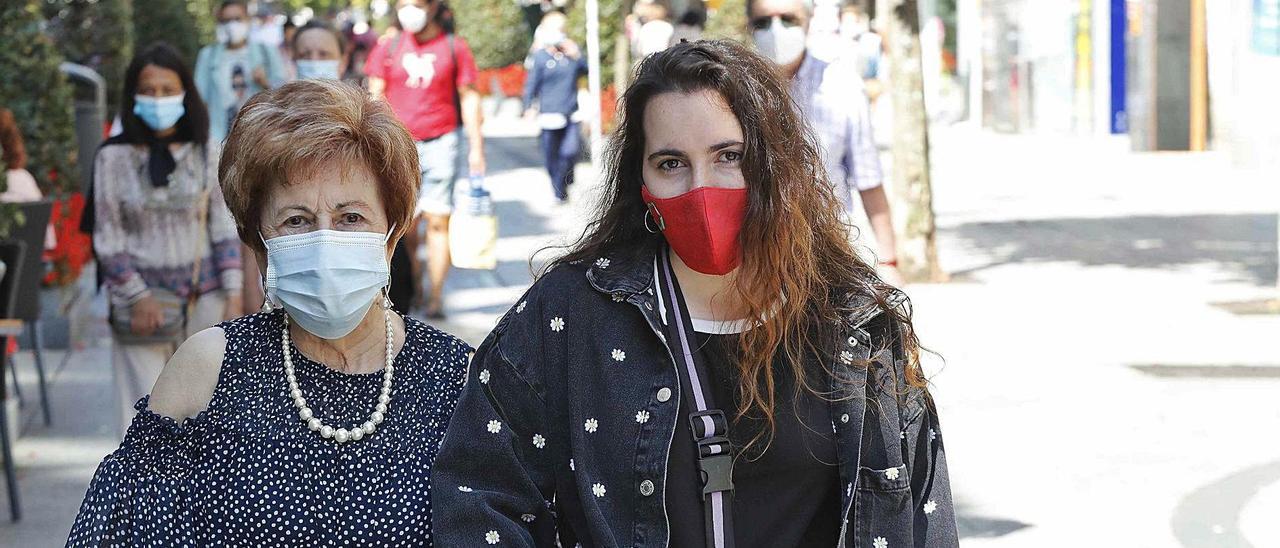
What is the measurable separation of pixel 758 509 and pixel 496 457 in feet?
1.29

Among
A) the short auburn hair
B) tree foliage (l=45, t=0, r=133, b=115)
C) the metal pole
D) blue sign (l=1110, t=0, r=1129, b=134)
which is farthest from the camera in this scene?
blue sign (l=1110, t=0, r=1129, b=134)

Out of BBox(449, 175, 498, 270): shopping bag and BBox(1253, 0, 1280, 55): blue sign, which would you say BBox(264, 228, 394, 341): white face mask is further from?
BBox(1253, 0, 1280, 55): blue sign

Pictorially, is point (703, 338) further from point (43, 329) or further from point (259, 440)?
point (43, 329)

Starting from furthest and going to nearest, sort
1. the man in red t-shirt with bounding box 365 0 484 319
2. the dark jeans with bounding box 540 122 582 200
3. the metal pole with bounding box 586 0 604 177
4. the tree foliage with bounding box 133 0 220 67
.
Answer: the tree foliage with bounding box 133 0 220 67
the dark jeans with bounding box 540 122 582 200
the metal pole with bounding box 586 0 604 177
the man in red t-shirt with bounding box 365 0 484 319

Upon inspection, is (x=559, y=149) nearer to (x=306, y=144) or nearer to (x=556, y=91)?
(x=556, y=91)

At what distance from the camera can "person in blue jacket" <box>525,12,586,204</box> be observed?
17.4 meters

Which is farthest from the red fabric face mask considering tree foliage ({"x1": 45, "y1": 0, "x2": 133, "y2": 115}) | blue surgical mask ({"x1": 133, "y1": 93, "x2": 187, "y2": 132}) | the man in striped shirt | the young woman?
tree foliage ({"x1": 45, "y1": 0, "x2": 133, "y2": 115})

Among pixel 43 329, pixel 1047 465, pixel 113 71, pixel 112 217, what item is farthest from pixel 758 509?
pixel 113 71

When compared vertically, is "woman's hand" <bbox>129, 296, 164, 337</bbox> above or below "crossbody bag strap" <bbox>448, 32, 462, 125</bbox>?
below

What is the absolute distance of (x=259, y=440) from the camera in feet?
8.97

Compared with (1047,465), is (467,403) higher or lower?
higher

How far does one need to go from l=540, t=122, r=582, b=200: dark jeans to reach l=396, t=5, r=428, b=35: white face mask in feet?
23.6

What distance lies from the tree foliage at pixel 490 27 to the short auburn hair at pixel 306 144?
120ft

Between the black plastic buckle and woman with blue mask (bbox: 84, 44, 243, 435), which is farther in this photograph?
woman with blue mask (bbox: 84, 44, 243, 435)
